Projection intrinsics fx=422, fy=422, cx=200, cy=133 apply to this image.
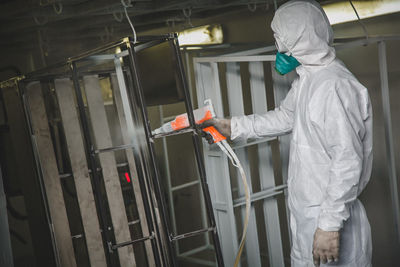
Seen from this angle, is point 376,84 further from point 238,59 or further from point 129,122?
point 129,122

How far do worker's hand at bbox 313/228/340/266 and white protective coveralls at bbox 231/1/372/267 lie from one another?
0.10ft

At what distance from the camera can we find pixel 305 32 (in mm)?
1873

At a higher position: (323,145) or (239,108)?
(239,108)

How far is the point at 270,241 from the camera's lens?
2.84m

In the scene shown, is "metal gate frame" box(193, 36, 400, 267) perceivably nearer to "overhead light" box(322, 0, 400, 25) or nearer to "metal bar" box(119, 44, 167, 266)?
"metal bar" box(119, 44, 167, 266)

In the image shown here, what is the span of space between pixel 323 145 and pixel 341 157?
0.50 ft

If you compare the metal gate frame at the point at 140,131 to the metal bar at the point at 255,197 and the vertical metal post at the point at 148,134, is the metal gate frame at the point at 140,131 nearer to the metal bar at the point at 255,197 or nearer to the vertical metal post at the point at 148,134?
the vertical metal post at the point at 148,134

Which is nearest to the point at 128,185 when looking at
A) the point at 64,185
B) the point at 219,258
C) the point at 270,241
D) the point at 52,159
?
the point at 64,185

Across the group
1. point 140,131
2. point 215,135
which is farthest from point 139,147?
point 215,135

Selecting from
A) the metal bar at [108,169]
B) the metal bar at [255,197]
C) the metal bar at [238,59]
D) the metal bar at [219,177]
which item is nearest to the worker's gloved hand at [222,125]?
the metal bar at [219,177]

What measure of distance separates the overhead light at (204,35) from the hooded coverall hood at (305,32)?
2692mm

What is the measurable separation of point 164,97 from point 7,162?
292cm

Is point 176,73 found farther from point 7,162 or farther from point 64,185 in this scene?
point 7,162

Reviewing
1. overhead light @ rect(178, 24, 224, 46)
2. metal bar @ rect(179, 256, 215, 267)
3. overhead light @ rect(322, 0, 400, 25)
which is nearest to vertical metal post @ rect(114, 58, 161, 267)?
metal bar @ rect(179, 256, 215, 267)
